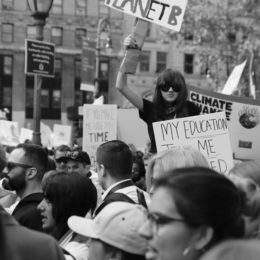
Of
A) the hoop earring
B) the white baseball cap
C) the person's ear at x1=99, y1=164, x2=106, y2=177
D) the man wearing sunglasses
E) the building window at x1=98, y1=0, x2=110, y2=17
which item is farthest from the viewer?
the building window at x1=98, y1=0, x2=110, y2=17

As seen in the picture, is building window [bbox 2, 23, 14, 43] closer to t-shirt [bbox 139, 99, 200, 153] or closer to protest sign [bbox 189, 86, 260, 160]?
protest sign [bbox 189, 86, 260, 160]

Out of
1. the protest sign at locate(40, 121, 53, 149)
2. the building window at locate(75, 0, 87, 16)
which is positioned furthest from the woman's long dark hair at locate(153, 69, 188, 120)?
the building window at locate(75, 0, 87, 16)

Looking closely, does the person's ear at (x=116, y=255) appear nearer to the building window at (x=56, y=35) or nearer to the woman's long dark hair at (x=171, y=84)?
the woman's long dark hair at (x=171, y=84)

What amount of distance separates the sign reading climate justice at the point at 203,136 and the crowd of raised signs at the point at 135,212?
56 cm

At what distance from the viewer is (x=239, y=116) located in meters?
6.90

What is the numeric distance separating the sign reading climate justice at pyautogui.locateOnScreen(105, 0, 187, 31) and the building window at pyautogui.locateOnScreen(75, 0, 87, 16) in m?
49.7

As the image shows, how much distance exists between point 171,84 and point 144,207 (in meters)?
1.87

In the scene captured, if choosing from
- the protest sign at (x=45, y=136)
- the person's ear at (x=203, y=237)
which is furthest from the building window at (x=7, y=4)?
the person's ear at (x=203, y=237)

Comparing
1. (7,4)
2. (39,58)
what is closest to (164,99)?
(39,58)

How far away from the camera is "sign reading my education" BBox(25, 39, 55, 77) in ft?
30.7

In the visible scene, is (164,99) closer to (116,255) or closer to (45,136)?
(116,255)

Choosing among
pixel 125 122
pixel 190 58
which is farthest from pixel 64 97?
pixel 125 122

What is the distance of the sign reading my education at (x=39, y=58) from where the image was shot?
9.36m

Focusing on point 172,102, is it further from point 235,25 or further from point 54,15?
point 54,15
